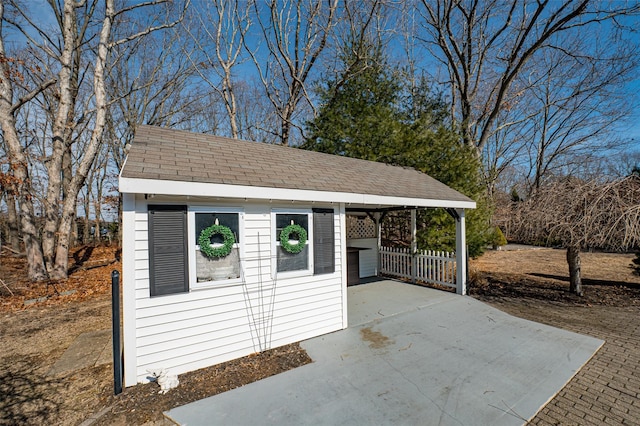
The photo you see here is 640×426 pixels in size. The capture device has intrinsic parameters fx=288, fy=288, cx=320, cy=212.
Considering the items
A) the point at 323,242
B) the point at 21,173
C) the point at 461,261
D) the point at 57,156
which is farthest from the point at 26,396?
the point at 57,156

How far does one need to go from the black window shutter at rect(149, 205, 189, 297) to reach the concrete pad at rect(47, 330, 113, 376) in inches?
67.9

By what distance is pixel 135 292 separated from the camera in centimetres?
342

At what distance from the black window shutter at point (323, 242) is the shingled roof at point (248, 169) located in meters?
0.47

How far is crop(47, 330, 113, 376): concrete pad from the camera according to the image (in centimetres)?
397

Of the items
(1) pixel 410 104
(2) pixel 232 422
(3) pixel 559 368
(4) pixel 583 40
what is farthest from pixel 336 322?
(4) pixel 583 40

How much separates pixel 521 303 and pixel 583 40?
44.1ft

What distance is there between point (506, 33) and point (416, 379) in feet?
53.7

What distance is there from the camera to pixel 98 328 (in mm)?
5402

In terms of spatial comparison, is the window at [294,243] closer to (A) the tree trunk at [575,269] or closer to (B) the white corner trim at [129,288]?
(B) the white corner trim at [129,288]

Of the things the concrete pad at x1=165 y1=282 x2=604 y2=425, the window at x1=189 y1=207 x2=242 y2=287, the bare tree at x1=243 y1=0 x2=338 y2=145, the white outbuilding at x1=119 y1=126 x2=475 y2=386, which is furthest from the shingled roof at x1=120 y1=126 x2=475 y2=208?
the bare tree at x1=243 y1=0 x2=338 y2=145

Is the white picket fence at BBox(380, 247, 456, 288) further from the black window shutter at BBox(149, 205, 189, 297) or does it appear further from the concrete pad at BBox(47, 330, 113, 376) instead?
the concrete pad at BBox(47, 330, 113, 376)

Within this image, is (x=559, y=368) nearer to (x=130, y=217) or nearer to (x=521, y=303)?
(x=521, y=303)

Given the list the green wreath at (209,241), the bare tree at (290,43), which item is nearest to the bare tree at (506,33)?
the bare tree at (290,43)

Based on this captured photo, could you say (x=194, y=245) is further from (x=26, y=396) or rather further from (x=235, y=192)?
(x=26, y=396)
